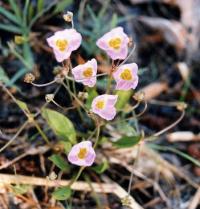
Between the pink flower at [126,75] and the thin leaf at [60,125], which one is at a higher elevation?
the pink flower at [126,75]

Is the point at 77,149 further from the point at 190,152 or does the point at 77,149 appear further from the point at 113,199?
the point at 190,152

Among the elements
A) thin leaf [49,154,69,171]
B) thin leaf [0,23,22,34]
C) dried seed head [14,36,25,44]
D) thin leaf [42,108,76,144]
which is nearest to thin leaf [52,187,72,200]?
thin leaf [49,154,69,171]

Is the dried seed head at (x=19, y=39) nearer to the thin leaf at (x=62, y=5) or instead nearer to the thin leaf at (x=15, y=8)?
the thin leaf at (x=15, y=8)

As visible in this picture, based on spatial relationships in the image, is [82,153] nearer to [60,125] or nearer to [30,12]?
[60,125]

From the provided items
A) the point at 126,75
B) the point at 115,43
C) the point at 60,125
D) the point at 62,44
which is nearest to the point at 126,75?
the point at 126,75

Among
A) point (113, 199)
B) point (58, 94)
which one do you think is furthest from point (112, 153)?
point (58, 94)

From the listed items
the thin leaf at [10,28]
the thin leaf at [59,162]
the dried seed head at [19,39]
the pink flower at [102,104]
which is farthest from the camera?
the thin leaf at [10,28]

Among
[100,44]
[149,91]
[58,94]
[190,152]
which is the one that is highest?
[100,44]

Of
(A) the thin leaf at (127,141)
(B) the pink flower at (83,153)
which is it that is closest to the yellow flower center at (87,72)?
(B) the pink flower at (83,153)
